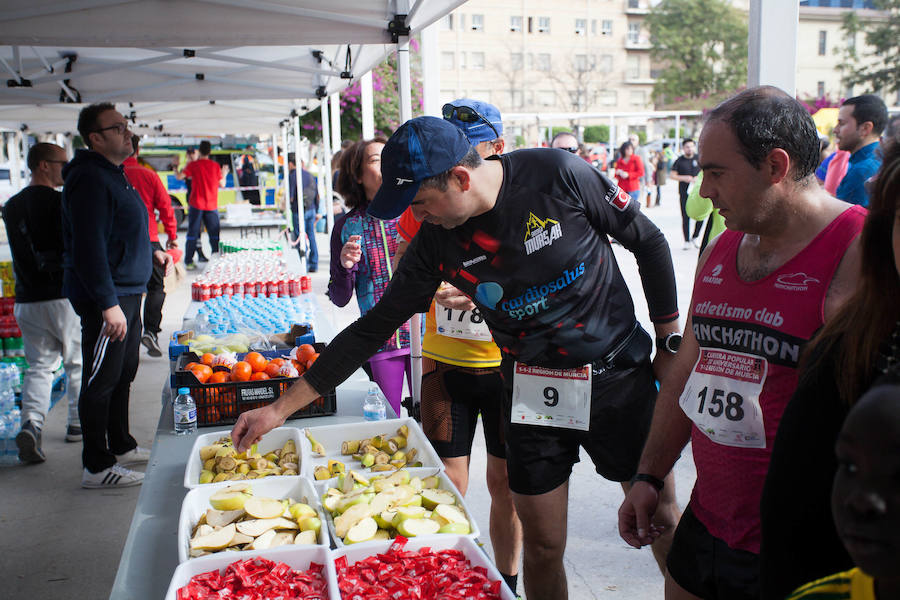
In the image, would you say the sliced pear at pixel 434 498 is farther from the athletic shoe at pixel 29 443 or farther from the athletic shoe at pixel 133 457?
the athletic shoe at pixel 29 443

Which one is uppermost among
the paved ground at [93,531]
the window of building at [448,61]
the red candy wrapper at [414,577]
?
the window of building at [448,61]

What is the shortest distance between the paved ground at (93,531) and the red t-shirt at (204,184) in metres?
7.00

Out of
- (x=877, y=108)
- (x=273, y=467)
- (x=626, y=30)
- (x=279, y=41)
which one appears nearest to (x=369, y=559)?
(x=273, y=467)

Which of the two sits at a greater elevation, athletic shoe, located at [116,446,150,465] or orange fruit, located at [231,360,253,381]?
orange fruit, located at [231,360,253,381]

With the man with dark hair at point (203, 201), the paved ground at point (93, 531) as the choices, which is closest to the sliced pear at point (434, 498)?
the paved ground at point (93, 531)

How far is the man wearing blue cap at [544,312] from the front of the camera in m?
2.01

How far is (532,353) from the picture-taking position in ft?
6.83

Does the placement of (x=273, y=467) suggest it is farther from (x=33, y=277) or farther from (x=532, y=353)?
(x=33, y=277)

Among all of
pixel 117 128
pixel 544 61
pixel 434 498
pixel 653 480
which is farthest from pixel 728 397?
pixel 544 61

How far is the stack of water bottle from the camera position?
4.72m

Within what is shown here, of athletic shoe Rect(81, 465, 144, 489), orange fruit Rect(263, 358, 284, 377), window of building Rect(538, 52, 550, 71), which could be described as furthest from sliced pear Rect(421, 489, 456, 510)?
window of building Rect(538, 52, 550, 71)

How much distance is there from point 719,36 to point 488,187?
58518 mm

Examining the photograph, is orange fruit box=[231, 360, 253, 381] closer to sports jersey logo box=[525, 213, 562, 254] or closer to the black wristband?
sports jersey logo box=[525, 213, 562, 254]

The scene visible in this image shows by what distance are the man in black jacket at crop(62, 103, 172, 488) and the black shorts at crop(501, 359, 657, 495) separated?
8.14 ft
